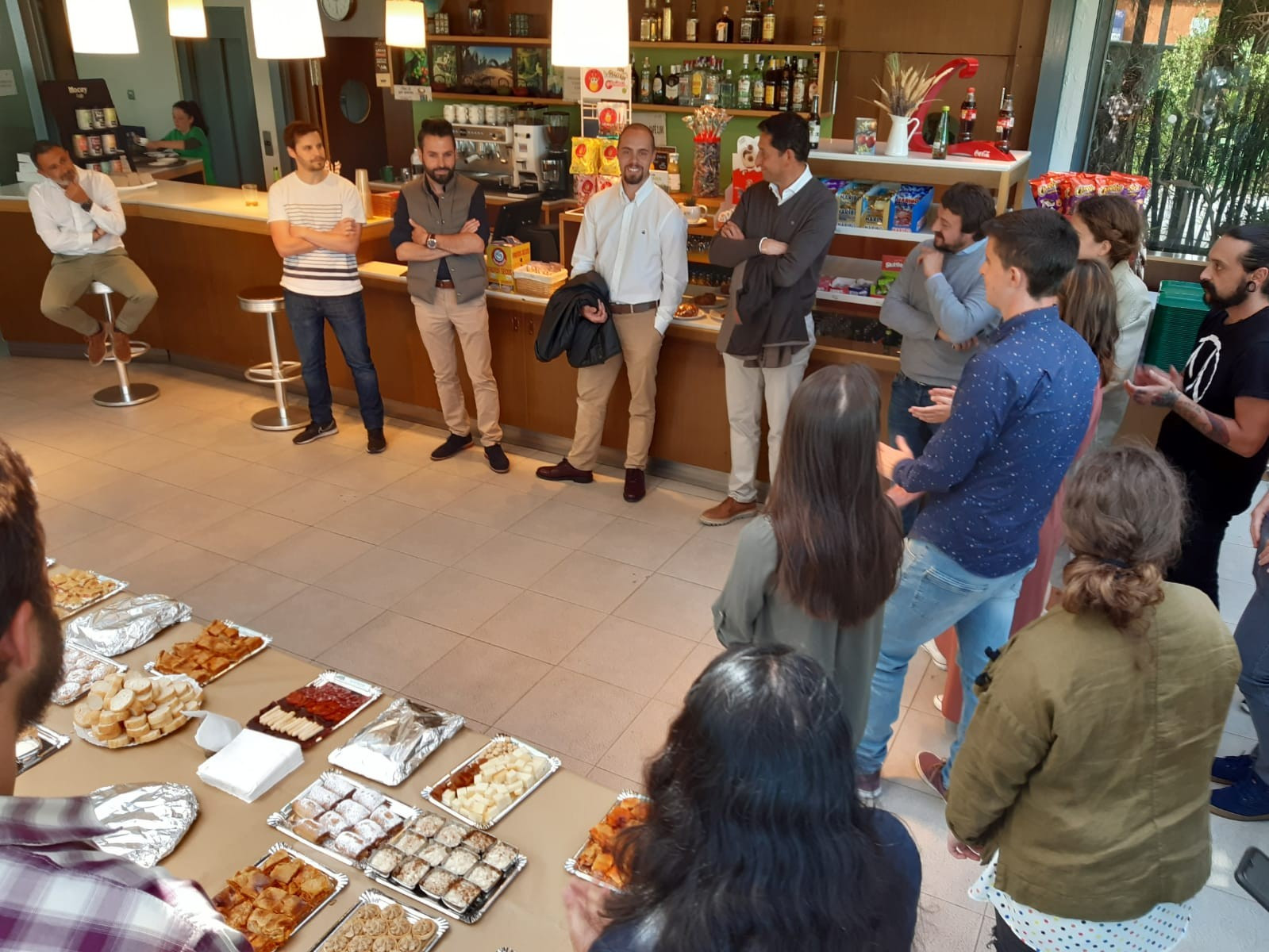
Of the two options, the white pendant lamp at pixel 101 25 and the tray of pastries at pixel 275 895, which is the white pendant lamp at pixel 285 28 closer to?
the white pendant lamp at pixel 101 25

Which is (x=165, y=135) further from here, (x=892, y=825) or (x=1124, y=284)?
(x=892, y=825)

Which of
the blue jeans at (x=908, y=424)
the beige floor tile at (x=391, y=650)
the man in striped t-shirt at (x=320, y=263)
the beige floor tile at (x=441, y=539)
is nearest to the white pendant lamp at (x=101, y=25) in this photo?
the man in striped t-shirt at (x=320, y=263)

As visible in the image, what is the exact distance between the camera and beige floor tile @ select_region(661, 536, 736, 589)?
457 centimetres

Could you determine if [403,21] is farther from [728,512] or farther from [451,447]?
[728,512]

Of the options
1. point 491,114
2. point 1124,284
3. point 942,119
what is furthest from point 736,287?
point 491,114

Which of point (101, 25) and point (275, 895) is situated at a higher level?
point (101, 25)

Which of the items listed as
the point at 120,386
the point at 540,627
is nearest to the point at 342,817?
the point at 540,627

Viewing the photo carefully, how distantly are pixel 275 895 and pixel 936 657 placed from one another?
2.81 meters

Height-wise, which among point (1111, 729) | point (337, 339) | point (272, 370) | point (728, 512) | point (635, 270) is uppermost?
point (635, 270)

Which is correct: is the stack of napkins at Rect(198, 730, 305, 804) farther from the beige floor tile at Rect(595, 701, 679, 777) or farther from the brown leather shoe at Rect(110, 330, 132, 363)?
the brown leather shoe at Rect(110, 330, 132, 363)

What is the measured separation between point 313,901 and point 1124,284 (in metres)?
3.38

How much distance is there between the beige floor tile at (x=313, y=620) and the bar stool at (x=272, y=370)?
221 centimetres

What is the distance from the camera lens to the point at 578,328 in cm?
499

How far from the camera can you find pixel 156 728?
2.44 meters
